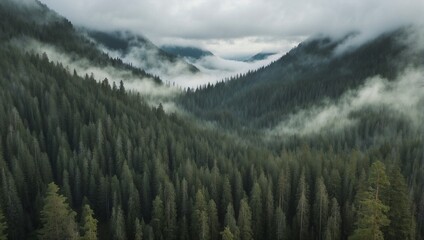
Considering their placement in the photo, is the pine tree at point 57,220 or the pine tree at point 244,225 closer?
the pine tree at point 57,220

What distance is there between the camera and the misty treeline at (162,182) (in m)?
97.4

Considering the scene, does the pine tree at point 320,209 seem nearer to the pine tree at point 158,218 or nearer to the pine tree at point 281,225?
the pine tree at point 281,225

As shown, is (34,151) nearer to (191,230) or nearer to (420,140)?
(191,230)

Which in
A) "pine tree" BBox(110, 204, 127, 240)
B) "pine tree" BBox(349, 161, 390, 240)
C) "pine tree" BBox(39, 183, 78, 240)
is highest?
"pine tree" BBox(349, 161, 390, 240)

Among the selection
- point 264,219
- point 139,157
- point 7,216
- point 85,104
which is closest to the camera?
point 7,216

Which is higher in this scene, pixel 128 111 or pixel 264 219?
pixel 128 111

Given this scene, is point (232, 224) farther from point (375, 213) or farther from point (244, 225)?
point (375, 213)

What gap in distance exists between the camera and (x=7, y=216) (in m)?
100

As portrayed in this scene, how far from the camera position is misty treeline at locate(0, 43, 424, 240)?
9744cm

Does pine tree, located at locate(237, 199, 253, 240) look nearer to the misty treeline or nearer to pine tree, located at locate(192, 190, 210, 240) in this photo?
the misty treeline

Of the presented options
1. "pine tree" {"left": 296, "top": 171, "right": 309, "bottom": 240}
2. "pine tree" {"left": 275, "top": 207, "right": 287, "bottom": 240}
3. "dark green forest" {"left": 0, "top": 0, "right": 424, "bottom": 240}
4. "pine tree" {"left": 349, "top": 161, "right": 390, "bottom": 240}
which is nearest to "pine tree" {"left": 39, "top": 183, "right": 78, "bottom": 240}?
"dark green forest" {"left": 0, "top": 0, "right": 424, "bottom": 240}

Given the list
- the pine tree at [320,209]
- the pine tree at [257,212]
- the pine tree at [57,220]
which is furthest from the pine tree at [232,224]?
the pine tree at [57,220]

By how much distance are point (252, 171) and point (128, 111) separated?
73.6 meters

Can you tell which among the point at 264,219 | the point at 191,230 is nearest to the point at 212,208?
the point at 191,230
